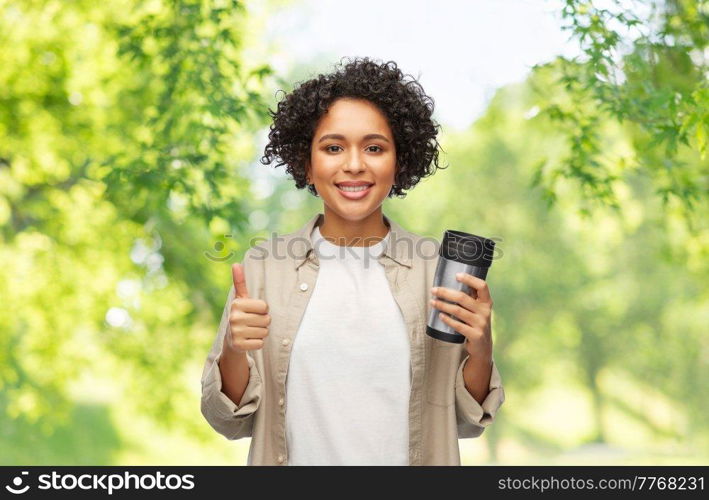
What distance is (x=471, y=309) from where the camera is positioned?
213 cm

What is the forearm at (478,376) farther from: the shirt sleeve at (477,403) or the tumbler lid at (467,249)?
the tumbler lid at (467,249)

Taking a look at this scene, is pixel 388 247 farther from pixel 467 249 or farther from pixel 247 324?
pixel 247 324

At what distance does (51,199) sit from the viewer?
10.3 m

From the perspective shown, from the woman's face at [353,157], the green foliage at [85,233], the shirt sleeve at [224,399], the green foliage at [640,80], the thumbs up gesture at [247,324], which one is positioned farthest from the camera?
the green foliage at [85,233]

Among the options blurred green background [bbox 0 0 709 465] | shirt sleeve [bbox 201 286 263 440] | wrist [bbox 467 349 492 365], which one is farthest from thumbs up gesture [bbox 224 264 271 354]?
blurred green background [bbox 0 0 709 465]

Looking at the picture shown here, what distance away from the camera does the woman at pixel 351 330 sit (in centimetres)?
218

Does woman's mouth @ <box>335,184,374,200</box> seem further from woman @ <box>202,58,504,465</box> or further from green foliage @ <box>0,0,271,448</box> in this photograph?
green foliage @ <box>0,0,271,448</box>

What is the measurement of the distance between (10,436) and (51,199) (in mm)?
4727

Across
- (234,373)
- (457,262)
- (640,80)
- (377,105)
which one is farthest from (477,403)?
(640,80)

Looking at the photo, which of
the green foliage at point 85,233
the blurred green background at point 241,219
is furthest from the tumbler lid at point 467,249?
the green foliage at point 85,233

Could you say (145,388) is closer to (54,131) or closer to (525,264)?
(54,131)

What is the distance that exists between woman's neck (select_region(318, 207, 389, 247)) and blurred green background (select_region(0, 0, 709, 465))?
1.69 meters

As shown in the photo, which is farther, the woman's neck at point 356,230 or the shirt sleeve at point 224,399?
the woman's neck at point 356,230

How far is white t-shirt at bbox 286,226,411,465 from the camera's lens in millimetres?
2184
